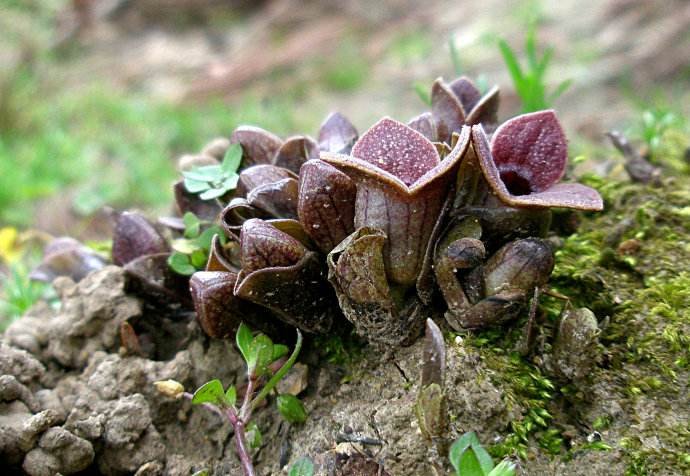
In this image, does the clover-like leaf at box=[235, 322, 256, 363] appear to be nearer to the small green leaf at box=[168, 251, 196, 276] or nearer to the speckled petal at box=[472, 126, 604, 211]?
the small green leaf at box=[168, 251, 196, 276]

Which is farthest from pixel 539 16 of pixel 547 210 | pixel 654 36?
pixel 547 210

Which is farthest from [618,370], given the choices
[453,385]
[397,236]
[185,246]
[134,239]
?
[134,239]

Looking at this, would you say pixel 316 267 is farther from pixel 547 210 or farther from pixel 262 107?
pixel 262 107

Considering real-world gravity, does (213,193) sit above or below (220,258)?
above

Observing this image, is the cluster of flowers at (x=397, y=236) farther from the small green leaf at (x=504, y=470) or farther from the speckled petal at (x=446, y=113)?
the small green leaf at (x=504, y=470)

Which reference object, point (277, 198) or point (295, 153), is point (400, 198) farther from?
point (295, 153)

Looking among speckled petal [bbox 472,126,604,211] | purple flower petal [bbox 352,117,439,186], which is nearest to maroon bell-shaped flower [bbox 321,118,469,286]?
purple flower petal [bbox 352,117,439,186]

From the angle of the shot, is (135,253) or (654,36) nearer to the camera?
(135,253)
